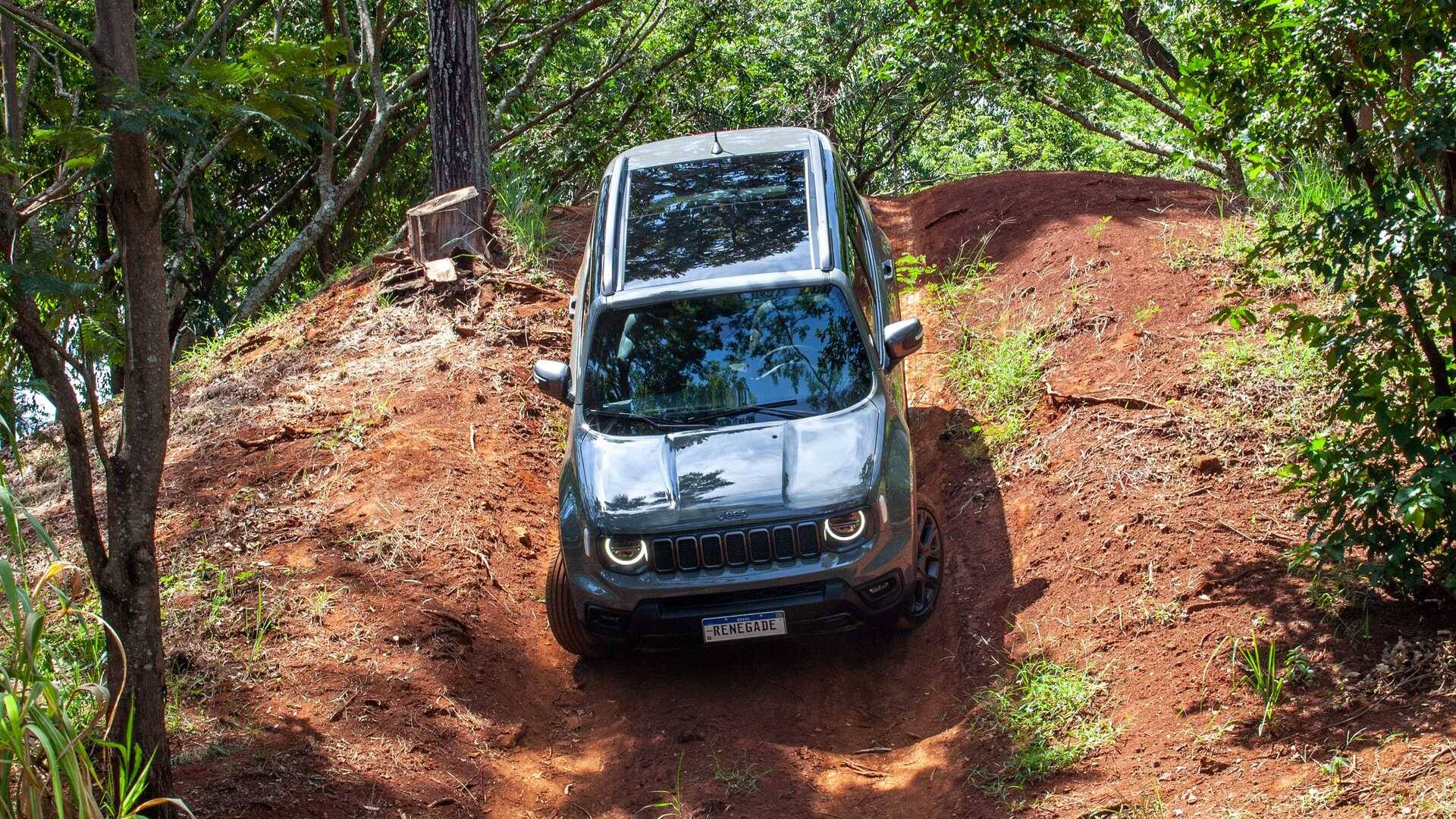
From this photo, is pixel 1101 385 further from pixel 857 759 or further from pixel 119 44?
pixel 119 44

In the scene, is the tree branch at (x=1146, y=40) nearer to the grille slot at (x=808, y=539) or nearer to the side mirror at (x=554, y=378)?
the side mirror at (x=554, y=378)

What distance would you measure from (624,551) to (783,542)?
759 mm

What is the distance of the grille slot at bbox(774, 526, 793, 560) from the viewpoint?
5.52 m

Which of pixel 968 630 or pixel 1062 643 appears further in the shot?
pixel 968 630

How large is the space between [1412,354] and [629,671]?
12.8 ft

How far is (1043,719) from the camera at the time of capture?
203 inches

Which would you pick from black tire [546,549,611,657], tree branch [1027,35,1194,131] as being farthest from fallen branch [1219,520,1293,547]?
tree branch [1027,35,1194,131]

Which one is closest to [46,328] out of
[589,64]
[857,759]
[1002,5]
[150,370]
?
[150,370]

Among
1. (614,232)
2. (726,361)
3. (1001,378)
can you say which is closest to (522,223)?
(614,232)

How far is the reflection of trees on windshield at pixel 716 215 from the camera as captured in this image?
656cm

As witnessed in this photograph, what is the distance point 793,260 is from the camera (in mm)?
6473

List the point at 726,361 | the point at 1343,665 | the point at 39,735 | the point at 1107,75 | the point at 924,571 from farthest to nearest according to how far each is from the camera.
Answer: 1. the point at 1107,75
2. the point at 726,361
3. the point at 924,571
4. the point at 1343,665
5. the point at 39,735

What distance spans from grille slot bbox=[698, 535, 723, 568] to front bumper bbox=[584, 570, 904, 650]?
0.48 feet

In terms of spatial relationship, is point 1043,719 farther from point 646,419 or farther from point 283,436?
point 283,436
